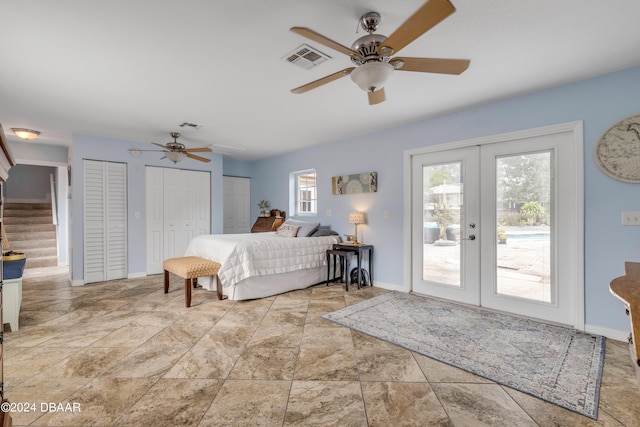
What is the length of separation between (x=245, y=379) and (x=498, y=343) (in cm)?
209

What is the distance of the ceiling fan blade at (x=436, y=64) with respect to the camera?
6.12 feet

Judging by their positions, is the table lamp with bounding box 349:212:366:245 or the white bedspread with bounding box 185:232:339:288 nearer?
the white bedspread with bounding box 185:232:339:288

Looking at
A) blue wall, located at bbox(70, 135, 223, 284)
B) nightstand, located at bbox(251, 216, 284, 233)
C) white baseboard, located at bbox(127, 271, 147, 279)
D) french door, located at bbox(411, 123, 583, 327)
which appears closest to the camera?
french door, located at bbox(411, 123, 583, 327)

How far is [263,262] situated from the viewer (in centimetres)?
387

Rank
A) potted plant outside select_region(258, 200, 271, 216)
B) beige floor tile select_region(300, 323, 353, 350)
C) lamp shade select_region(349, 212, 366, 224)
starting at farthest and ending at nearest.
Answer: potted plant outside select_region(258, 200, 271, 216), lamp shade select_region(349, 212, 366, 224), beige floor tile select_region(300, 323, 353, 350)

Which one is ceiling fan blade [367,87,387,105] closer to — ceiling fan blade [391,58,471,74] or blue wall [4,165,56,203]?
ceiling fan blade [391,58,471,74]

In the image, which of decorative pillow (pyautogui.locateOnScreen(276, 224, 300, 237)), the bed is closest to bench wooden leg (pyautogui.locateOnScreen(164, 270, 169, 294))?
the bed

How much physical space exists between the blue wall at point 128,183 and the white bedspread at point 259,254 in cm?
129

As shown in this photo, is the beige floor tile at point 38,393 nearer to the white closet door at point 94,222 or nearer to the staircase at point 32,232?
the white closet door at point 94,222

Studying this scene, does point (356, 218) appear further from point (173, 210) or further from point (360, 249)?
point (173, 210)

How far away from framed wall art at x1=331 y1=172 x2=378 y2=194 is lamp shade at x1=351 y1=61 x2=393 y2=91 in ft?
8.80

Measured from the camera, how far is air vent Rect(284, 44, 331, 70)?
2.25 meters

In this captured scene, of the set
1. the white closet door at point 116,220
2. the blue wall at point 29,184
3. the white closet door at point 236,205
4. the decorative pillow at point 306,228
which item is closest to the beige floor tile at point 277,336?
the decorative pillow at point 306,228

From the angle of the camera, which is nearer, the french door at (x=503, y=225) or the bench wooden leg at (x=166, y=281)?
the french door at (x=503, y=225)
